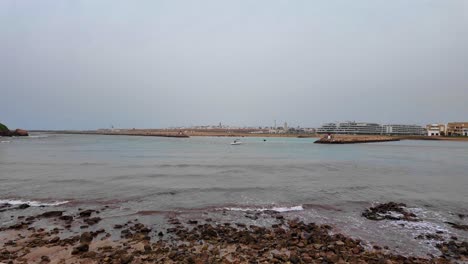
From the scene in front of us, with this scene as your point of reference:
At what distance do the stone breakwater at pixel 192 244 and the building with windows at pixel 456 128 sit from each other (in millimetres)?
146020

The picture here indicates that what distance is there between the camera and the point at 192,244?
7.22 metres

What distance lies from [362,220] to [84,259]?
9137 millimetres

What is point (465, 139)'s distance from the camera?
97.6 m

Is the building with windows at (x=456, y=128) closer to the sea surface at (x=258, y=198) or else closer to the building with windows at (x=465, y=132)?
the building with windows at (x=465, y=132)

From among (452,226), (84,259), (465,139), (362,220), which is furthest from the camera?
(465,139)

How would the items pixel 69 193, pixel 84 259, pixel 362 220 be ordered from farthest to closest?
pixel 69 193 < pixel 362 220 < pixel 84 259

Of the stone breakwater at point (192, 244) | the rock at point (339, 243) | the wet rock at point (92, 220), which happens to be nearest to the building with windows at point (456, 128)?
the stone breakwater at point (192, 244)

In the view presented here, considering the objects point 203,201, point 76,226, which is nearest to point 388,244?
point 203,201

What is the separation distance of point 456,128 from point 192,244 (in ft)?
508

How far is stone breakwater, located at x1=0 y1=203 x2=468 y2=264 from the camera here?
6285mm

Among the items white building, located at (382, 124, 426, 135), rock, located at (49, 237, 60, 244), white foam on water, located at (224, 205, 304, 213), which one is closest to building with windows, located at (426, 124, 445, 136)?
white building, located at (382, 124, 426, 135)

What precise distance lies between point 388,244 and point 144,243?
7.05m

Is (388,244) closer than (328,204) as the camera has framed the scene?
Yes

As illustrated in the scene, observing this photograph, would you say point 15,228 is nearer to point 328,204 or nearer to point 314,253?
point 314,253
